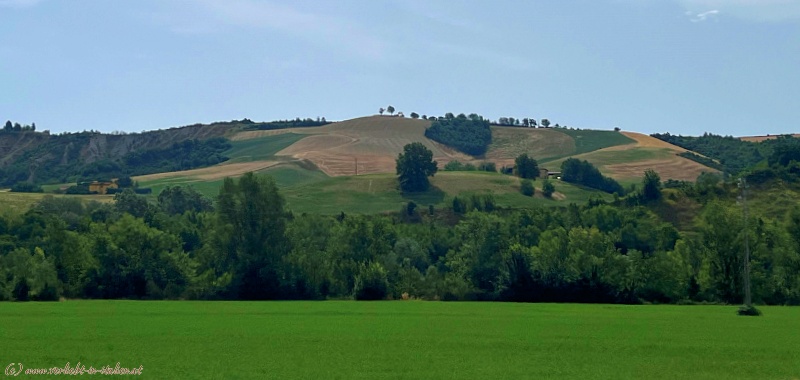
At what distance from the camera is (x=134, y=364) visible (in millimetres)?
29625

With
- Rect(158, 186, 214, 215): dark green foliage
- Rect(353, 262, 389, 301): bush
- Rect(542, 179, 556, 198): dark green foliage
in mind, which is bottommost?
Rect(353, 262, 389, 301): bush

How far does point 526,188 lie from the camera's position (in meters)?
165

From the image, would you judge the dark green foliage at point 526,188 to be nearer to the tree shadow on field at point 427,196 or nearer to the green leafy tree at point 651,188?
the tree shadow on field at point 427,196

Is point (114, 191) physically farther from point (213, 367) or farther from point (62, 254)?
point (213, 367)

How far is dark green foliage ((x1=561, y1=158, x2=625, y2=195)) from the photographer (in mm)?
178375

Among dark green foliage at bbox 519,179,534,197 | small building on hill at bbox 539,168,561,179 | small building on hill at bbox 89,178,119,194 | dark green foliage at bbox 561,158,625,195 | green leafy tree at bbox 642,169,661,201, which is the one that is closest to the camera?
green leafy tree at bbox 642,169,661,201

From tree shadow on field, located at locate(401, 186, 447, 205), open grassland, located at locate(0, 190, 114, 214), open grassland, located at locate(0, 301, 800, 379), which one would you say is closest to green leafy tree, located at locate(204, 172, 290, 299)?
open grassland, located at locate(0, 301, 800, 379)

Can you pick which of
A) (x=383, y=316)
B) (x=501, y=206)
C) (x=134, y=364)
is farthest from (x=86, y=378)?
(x=501, y=206)

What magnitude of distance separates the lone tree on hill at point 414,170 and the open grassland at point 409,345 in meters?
111

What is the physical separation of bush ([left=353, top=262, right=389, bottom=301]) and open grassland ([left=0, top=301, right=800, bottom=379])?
2985cm

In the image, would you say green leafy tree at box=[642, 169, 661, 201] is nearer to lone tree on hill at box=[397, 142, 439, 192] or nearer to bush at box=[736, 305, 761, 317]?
lone tree on hill at box=[397, 142, 439, 192]

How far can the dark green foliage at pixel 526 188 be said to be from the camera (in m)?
163

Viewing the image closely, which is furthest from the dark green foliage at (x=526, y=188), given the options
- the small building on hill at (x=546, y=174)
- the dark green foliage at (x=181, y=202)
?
the dark green foliage at (x=181, y=202)

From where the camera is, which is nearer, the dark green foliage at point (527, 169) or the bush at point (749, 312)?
the bush at point (749, 312)
